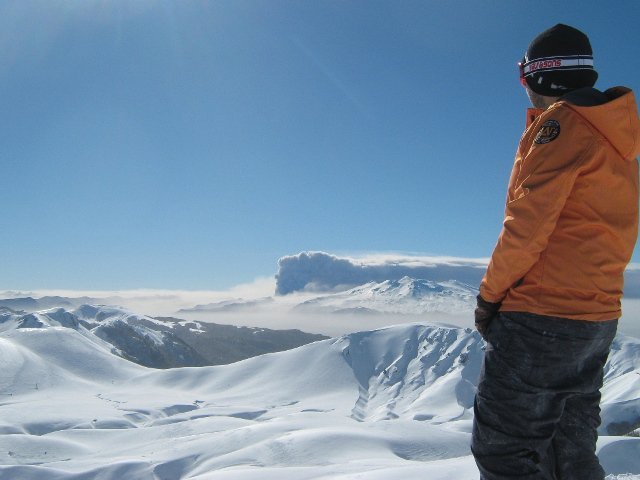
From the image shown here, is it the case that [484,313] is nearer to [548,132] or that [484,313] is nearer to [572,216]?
[572,216]

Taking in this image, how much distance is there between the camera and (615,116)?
10.8ft

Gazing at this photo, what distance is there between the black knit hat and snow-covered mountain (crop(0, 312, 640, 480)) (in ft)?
21.8

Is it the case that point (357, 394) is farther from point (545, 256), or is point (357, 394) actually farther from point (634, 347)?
point (545, 256)

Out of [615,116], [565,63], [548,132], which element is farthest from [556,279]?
[565,63]

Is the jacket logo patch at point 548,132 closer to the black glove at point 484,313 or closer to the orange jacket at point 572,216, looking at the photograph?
the orange jacket at point 572,216

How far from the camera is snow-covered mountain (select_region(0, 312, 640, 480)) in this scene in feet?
91.8

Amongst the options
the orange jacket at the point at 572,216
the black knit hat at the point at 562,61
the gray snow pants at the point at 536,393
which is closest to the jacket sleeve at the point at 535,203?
the orange jacket at the point at 572,216

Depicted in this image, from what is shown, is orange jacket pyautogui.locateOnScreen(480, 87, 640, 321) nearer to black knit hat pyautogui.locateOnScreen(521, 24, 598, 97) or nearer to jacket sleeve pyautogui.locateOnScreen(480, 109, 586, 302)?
jacket sleeve pyautogui.locateOnScreen(480, 109, 586, 302)

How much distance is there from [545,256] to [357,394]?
13412 centimetres

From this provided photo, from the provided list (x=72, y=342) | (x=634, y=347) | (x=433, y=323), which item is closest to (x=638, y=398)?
(x=634, y=347)

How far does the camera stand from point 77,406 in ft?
288

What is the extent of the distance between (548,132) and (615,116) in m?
0.39

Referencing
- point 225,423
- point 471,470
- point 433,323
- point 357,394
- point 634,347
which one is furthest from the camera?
point 433,323

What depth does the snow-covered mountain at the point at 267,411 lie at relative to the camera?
2797 centimetres
